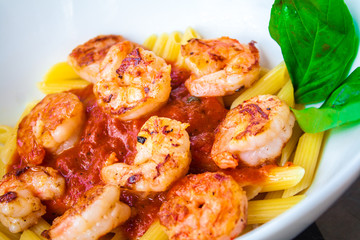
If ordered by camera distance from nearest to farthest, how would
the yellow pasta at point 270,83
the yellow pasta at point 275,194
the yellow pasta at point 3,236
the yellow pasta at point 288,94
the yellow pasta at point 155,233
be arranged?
the yellow pasta at point 155,233 < the yellow pasta at point 275,194 < the yellow pasta at point 3,236 < the yellow pasta at point 288,94 < the yellow pasta at point 270,83

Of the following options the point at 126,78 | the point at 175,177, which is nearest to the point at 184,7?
the point at 126,78

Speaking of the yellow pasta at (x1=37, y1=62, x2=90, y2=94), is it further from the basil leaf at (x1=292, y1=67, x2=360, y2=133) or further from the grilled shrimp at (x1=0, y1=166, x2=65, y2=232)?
the basil leaf at (x1=292, y1=67, x2=360, y2=133)

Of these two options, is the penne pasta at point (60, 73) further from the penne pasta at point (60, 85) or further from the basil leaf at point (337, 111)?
the basil leaf at point (337, 111)

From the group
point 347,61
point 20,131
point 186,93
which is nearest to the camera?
point 347,61

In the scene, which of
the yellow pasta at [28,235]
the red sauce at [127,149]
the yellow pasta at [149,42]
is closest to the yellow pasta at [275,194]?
the red sauce at [127,149]

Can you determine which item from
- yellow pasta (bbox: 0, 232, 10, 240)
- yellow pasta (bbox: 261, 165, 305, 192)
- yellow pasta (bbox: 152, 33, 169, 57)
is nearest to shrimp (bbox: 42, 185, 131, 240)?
yellow pasta (bbox: 0, 232, 10, 240)

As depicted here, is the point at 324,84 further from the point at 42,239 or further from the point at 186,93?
the point at 42,239

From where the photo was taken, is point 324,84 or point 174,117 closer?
point 324,84
